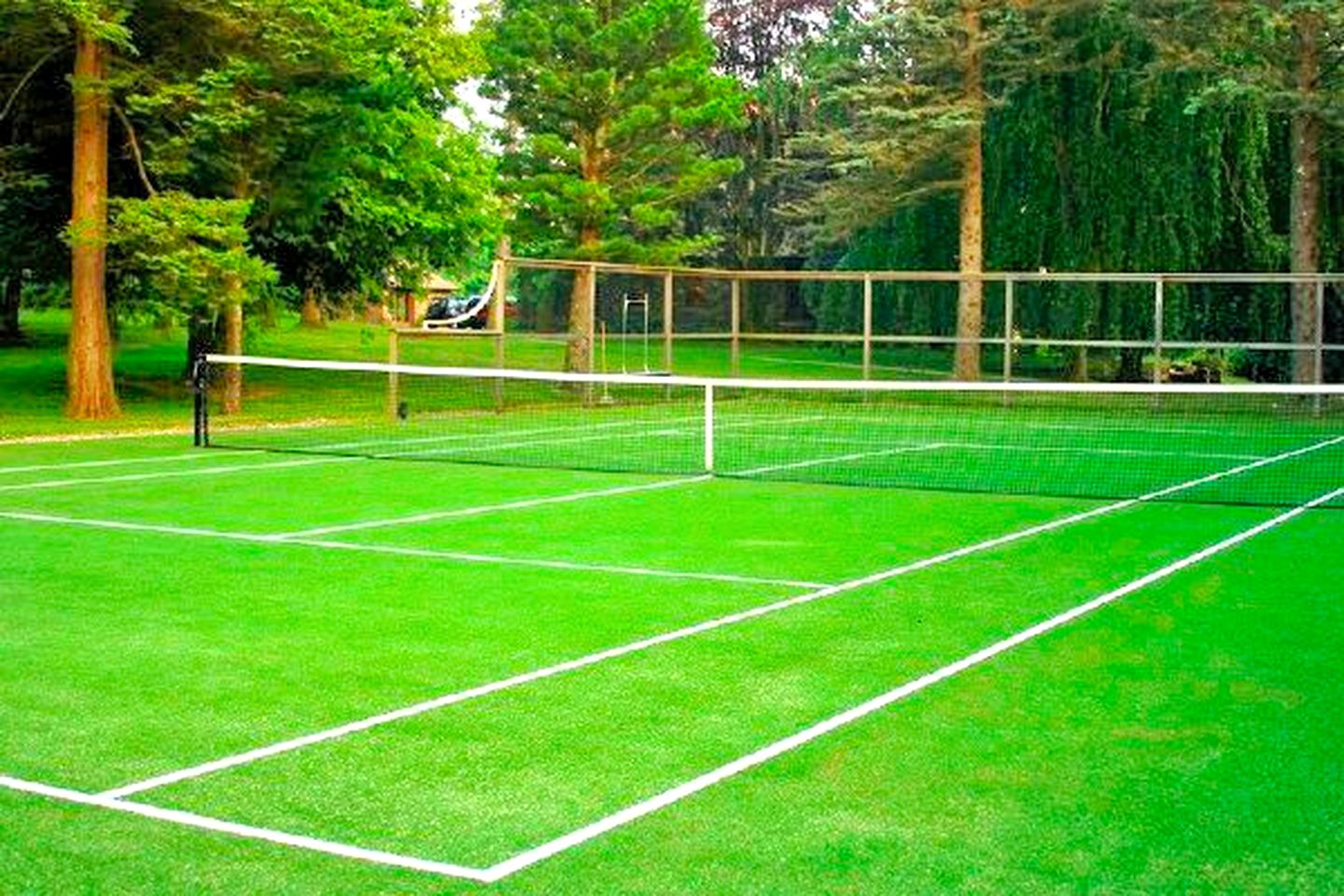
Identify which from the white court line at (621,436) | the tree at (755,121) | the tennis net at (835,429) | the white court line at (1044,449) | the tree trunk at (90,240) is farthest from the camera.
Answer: the tree at (755,121)

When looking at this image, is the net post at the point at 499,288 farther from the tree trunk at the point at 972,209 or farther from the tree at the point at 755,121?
the tree at the point at 755,121

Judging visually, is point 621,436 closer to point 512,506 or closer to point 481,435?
point 481,435

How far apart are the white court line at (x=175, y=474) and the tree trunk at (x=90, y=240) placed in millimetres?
7602

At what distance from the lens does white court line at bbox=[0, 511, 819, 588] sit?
10922mm

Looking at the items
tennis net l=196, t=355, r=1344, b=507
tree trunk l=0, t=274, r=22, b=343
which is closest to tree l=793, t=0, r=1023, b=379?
tennis net l=196, t=355, r=1344, b=507

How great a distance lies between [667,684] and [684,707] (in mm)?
461

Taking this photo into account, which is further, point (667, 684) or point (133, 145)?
point (133, 145)

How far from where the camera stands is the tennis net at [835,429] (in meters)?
17.5

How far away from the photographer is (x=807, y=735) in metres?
6.87

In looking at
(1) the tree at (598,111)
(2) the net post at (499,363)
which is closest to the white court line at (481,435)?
(2) the net post at (499,363)

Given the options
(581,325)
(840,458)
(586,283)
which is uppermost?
(586,283)

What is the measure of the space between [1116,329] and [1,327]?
29.8 m

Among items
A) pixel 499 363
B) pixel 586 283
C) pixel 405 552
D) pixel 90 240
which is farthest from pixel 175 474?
pixel 586 283

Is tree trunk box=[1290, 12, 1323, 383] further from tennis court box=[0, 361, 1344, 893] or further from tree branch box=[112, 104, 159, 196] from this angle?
tree branch box=[112, 104, 159, 196]
